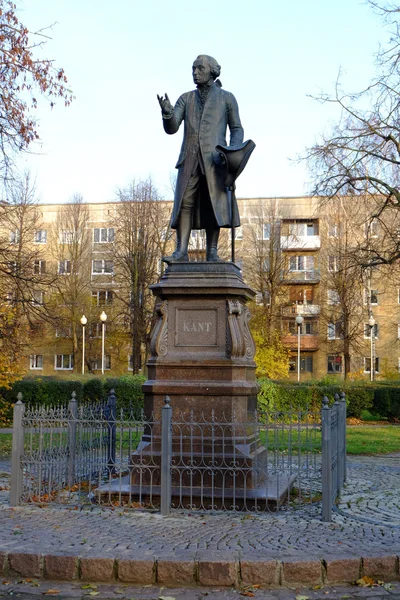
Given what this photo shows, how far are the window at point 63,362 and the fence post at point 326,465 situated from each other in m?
48.0

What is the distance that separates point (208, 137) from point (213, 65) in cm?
111

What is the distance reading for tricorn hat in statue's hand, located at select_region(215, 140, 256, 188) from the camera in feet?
31.4

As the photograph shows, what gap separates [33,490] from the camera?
8906 millimetres

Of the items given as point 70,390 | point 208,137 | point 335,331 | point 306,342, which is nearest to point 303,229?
point 306,342

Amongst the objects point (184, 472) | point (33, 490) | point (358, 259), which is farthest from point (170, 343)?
point (358, 259)

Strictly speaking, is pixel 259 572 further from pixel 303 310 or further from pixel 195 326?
pixel 303 310

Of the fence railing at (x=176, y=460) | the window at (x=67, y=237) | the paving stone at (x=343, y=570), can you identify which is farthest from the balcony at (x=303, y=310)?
the paving stone at (x=343, y=570)

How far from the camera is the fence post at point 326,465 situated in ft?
25.3

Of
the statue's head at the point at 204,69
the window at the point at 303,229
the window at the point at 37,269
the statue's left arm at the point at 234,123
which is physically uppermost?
the window at the point at 303,229

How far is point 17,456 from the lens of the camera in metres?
8.72

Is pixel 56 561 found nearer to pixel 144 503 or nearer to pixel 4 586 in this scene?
pixel 4 586

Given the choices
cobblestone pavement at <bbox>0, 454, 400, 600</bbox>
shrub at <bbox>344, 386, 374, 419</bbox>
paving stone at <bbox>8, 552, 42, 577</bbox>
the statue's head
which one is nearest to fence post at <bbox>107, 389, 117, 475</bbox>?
cobblestone pavement at <bbox>0, 454, 400, 600</bbox>

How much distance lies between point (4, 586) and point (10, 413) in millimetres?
19459

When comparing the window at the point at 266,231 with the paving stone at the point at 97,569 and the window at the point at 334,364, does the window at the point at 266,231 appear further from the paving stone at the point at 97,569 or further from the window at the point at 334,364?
the paving stone at the point at 97,569
